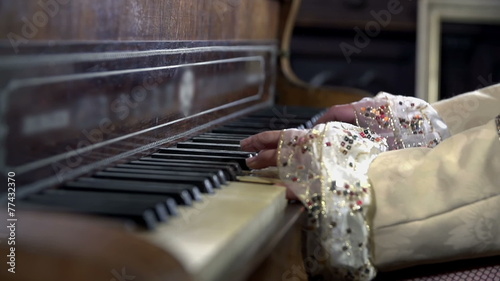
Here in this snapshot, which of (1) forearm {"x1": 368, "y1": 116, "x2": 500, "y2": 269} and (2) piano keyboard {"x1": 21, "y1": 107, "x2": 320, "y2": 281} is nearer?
(2) piano keyboard {"x1": 21, "y1": 107, "x2": 320, "y2": 281}

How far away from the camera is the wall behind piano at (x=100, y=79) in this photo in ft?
2.50

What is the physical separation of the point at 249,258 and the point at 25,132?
272 millimetres

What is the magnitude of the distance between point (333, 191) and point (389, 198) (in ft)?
0.29

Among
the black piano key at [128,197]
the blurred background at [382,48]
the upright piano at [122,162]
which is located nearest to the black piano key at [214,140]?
the upright piano at [122,162]

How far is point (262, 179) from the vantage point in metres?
1.03

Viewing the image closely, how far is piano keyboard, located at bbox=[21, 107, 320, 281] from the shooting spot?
0.67 metres

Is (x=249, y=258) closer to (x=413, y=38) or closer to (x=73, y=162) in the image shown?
(x=73, y=162)

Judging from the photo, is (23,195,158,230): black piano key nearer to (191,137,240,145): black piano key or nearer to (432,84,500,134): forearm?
(191,137,240,145): black piano key

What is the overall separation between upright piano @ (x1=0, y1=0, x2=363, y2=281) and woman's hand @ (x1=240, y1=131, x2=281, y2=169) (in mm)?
19

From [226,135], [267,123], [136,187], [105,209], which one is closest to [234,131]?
[226,135]

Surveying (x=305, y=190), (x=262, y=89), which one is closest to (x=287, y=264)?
(x=305, y=190)

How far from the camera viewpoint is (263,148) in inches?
44.1

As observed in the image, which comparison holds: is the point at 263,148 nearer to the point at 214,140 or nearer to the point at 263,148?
the point at 263,148

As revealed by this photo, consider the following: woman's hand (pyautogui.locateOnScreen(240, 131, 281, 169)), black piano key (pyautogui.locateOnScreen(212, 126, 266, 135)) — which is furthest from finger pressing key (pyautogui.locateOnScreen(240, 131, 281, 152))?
black piano key (pyautogui.locateOnScreen(212, 126, 266, 135))
